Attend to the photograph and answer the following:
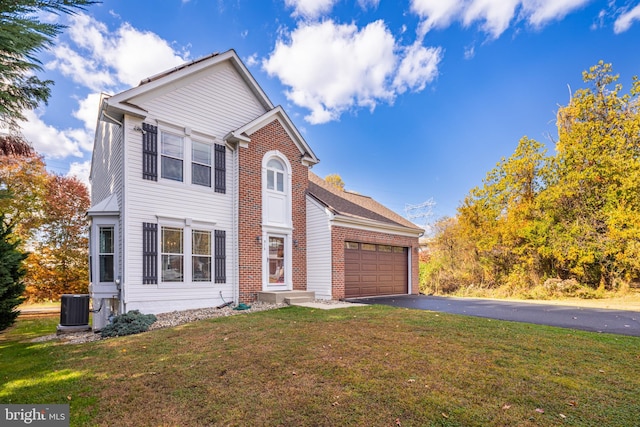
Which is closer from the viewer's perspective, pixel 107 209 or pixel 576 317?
pixel 576 317

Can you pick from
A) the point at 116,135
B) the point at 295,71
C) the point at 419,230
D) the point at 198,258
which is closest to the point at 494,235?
the point at 419,230

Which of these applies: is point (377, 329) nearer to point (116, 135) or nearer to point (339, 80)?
point (116, 135)

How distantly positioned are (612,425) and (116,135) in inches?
508

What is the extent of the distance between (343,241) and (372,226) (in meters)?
1.92

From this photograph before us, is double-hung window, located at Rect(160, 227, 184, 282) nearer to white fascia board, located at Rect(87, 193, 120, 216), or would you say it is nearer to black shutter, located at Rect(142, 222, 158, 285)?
black shutter, located at Rect(142, 222, 158, 285)

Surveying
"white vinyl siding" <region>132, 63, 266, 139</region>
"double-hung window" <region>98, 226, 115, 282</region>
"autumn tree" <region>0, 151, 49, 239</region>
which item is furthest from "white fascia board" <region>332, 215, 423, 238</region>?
"autumn tree" <region>0, 151, 49, 239</region>

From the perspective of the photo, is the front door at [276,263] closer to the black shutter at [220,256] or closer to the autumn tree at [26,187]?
the black shutter at [220,256]

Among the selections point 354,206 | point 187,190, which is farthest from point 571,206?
point 187,190

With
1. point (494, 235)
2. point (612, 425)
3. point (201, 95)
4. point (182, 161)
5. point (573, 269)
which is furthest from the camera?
point (494, 235)

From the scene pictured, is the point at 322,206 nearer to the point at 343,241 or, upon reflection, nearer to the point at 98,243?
the point at 343,241

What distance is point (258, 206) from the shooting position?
11.7 m

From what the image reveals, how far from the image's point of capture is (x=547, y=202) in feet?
53.4

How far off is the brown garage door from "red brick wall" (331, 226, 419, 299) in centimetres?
28

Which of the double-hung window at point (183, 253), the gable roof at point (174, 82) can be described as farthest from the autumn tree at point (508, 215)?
the double-hung window at point (183, 253)
